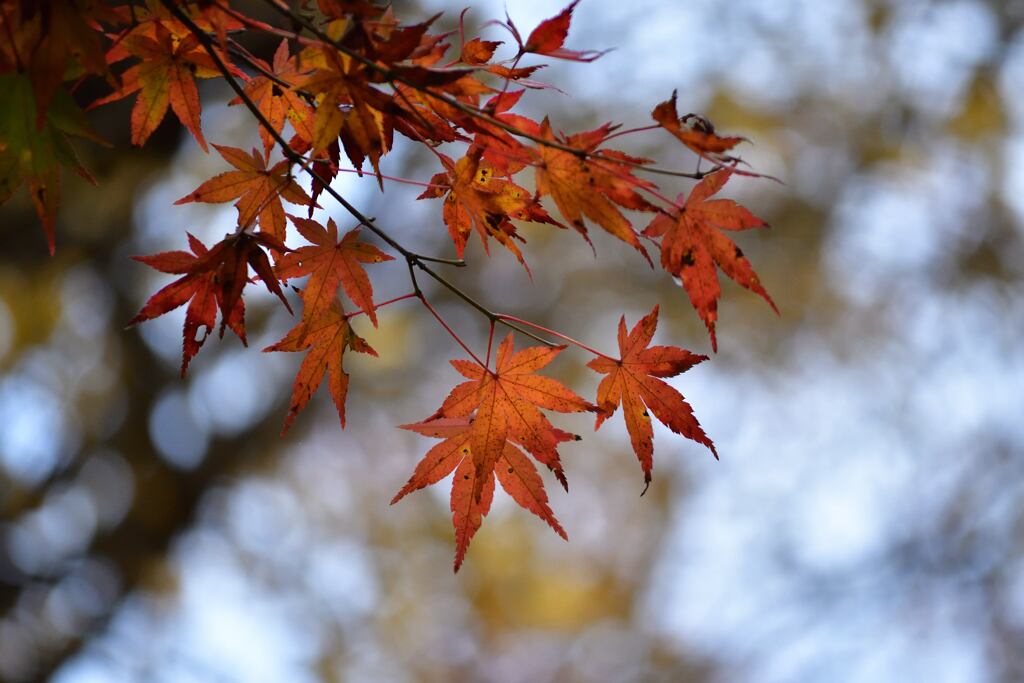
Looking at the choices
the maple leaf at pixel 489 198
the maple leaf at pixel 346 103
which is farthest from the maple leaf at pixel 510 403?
the maple leaf at pixel 346 103

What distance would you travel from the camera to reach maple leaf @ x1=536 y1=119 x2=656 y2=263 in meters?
0.59

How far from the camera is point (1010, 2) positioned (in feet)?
12.1

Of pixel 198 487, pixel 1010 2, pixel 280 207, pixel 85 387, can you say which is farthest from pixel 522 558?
pixel 280 207

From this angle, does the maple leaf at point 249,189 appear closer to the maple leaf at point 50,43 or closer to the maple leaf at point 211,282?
the maple leaf at point 211,282

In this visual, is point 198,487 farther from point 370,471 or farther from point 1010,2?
point 1010,2

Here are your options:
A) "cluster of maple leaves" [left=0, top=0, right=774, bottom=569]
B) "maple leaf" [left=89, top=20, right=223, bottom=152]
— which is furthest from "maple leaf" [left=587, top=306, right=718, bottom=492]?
"maple leaf" [left=89, top=20, right=223, bottom=152]

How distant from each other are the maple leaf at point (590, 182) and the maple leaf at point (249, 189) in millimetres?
244

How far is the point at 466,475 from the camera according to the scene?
78 cm

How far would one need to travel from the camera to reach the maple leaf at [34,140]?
59 centimetres

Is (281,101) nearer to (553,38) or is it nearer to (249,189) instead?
(249,189)

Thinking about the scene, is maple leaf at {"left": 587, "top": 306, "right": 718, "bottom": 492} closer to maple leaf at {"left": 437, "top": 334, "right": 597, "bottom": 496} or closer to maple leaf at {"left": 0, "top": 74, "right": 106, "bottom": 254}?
maple leaf at {"left": 437, "top": 334, "right": 597, "bottom": 496}

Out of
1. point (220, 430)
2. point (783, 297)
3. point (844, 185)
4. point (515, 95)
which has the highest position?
point (844, 185)

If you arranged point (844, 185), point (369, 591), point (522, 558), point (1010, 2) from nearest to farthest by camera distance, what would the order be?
point (1010, 2)
point (844, 185)
point (369, 591)
point (522, 558)

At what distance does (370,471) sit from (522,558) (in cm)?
103
